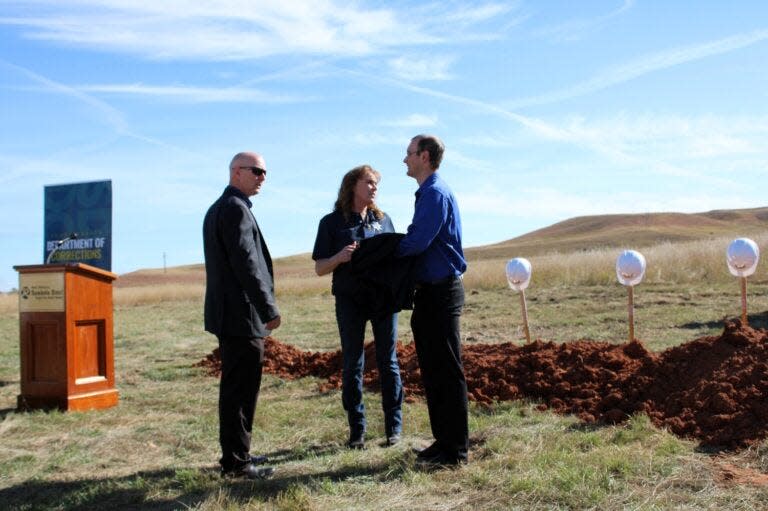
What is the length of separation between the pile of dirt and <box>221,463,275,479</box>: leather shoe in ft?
8.56

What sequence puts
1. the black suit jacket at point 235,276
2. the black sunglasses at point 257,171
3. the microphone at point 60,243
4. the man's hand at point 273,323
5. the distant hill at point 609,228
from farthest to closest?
the distant hill at point 609,228 → the microphone at point 60,243 → the black sunglasses at point 257,171 → the man's hand at point 273,323 → the black suit jacket at point 235,276

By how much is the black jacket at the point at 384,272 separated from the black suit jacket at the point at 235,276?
61 centimetres

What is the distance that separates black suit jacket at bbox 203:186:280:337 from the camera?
4695 millimetres

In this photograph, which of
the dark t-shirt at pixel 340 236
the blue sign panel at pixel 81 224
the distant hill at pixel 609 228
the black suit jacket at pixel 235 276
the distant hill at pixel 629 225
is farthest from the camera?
the distant hill at pixel 629 225

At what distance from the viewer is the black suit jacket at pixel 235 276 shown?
185 inches

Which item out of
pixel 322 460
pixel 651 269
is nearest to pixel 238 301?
pixel 322 460

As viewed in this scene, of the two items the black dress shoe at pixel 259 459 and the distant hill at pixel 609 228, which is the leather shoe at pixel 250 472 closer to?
the black dress shoe at pixel 259 459

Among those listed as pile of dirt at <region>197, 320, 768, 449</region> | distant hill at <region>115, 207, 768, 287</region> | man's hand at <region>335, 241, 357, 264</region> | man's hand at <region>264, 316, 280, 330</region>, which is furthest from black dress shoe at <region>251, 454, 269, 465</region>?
distant hill at <region>115, 207, 768, 287</region>

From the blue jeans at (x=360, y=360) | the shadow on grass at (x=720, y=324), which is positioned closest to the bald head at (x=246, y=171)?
the blue jeans at (x=360, y=360)

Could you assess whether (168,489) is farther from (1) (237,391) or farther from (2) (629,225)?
(2) (629,225)

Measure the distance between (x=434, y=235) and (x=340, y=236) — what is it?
1.03 m

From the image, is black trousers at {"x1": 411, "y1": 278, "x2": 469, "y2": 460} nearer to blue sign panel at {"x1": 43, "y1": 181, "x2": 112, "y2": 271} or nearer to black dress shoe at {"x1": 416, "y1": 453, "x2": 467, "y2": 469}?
black dress shoe at {"x1": 416, "y1": 453, "x2": 467, "y2": 469}

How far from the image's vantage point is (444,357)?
4.85 meters

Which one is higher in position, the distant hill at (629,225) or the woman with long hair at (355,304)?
the distant hill at (629,225)
